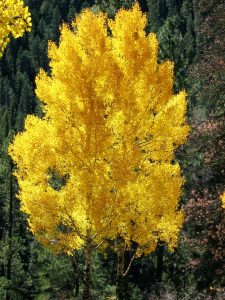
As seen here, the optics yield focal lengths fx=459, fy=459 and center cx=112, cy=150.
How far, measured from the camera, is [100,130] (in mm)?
10000

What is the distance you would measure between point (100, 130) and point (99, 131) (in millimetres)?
31

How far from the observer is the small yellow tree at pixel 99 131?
10070 millimetres

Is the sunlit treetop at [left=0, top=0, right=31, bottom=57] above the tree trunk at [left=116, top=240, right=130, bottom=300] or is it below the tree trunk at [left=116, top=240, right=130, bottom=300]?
above

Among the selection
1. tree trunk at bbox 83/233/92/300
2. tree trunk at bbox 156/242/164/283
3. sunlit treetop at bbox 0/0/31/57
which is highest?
tree trunk at bbox 156/242/164/283

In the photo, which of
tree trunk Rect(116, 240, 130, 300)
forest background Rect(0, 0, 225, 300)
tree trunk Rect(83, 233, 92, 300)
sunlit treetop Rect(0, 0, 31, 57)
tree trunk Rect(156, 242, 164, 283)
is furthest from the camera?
tree trunk Rect(156, 242, 164, 283)

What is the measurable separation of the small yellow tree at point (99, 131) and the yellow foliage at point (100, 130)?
0.07ft

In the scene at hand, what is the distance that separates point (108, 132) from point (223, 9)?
5.04 metres

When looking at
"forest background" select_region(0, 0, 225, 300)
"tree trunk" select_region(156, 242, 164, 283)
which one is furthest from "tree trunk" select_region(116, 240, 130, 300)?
"tree trunk" select_region(156, 242, 164, 283)

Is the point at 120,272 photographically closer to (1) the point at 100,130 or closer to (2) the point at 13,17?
(1) the point at 100,130

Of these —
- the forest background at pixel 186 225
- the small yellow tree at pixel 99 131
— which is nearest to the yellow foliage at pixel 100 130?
the small yellow tree at pixel 99 131

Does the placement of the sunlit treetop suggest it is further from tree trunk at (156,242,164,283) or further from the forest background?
tree trunk at (156,242,164,283)

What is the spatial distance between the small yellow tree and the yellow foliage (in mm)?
22

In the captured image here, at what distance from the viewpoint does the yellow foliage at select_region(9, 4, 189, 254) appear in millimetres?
10070

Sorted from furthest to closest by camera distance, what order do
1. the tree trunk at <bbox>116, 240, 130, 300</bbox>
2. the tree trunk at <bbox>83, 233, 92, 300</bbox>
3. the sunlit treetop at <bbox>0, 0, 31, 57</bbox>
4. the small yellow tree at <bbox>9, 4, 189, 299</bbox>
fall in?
the tree trunk at <bbox>116, 240, 130, 300</bbox>, the tree trunk at <bbox>83, 233, 92, 300</bbox>, the small yellow tree at <bbox>9, 4, 189, 299</bbox>, the sunlit treetop at <bbox>0, 0, 31, 57</bbox>
